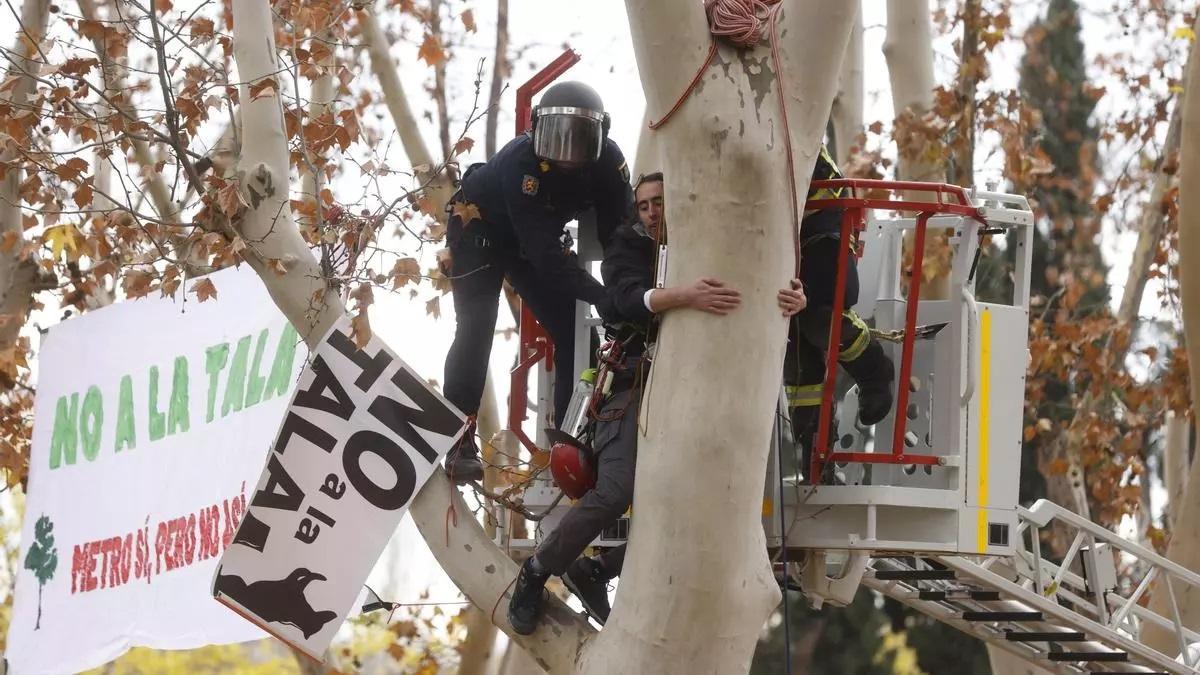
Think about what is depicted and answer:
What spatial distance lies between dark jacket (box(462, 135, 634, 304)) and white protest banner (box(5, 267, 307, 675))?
7.11 ft

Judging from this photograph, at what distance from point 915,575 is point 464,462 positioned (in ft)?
10.2

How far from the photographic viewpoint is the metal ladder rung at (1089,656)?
9789 millimetres

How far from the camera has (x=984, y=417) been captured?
24.2 feet

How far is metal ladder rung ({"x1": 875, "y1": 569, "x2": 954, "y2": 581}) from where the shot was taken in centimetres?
916

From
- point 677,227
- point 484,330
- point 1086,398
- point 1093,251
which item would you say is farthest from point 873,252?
point 1093,251

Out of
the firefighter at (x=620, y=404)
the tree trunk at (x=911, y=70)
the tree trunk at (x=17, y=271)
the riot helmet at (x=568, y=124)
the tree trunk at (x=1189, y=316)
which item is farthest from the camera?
the tree trunk at (x=911, y=70)

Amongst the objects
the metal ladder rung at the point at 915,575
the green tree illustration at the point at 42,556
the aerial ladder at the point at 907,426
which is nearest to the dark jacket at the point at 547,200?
the aerial ladder at the point at 907,426

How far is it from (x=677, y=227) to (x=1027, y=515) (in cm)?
380

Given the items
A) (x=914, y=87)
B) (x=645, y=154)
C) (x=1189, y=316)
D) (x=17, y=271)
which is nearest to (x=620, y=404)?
(x=645, y=154)

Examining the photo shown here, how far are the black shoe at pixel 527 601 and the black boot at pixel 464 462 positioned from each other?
26.8 inches

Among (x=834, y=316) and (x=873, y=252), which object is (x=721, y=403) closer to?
(x=834, y=316)

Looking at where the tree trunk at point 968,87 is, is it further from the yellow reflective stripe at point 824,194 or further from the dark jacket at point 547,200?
the yellow reflective stripe at point 824,194

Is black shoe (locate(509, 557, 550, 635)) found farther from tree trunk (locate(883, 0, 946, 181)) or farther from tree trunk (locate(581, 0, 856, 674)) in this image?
tree trunk (locate(883, 0, 946, 181))

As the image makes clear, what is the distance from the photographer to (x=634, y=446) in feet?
21.6
